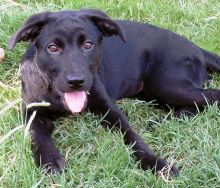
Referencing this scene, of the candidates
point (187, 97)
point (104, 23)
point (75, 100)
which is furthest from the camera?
point (187, 97)

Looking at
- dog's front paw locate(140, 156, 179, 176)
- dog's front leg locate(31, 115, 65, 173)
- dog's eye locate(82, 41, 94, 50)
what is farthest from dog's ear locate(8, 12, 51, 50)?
dog's front paw locate(140, 156, 179, 176)

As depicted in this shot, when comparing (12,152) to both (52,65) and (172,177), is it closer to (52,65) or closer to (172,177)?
(52,65)

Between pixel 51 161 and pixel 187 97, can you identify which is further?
pixel 187 97

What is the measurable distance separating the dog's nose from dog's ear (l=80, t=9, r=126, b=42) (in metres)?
0.47

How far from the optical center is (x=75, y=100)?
3.23 m

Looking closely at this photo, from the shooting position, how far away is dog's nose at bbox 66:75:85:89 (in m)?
3.01

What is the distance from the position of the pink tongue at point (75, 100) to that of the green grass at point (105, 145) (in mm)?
215

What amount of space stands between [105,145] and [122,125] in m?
0.24

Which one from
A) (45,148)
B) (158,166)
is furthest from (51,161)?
(158,166)

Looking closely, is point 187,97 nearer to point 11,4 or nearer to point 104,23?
point 104,23

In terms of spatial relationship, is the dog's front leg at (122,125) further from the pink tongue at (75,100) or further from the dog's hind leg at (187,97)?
the dog's hind leg at (187,97)

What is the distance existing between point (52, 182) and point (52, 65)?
722 millimetres

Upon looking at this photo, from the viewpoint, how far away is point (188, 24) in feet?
16.1

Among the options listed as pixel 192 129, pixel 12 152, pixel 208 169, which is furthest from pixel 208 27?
pixel 12 152
